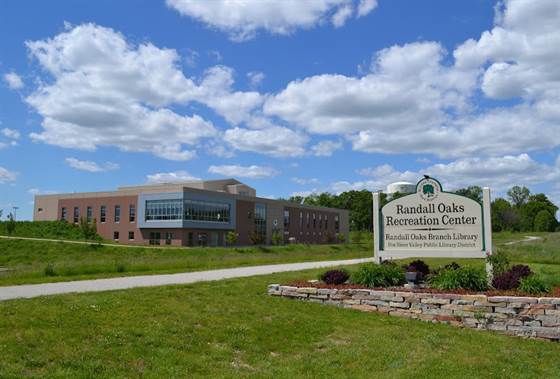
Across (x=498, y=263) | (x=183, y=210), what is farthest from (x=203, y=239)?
(x=498, y=263)

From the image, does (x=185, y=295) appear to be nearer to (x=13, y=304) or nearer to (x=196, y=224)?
(x=13, y=304)

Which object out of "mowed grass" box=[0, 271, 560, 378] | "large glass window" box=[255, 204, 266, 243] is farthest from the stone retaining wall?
"large glass window" box=[255, 204, 266, 243]

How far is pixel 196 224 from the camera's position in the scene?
206 feet

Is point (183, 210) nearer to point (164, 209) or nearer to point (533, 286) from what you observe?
point (164, 209)

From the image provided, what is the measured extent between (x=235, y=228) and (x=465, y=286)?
200ft

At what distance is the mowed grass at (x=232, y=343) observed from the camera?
6.68 metres

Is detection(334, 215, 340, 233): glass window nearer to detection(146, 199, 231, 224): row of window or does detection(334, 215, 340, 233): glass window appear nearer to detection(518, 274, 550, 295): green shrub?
detection(146, 199, 231, 224): row of window

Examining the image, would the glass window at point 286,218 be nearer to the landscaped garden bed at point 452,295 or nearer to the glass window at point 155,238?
the glass window at point 155,238

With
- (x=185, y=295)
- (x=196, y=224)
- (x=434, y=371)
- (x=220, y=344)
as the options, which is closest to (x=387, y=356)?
(x=434, y=371)

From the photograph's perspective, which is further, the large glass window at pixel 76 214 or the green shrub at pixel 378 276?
the large glass window at pixel 76 214

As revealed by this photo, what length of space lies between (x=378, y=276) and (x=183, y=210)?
166ft

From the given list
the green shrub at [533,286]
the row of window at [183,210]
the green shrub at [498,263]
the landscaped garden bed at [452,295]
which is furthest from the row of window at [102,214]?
the green shrub at [533,286]

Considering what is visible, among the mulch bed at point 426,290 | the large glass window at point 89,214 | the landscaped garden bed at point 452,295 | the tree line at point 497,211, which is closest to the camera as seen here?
the landscaped garden bed at point 452,295

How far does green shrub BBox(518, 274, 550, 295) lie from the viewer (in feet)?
34.8
